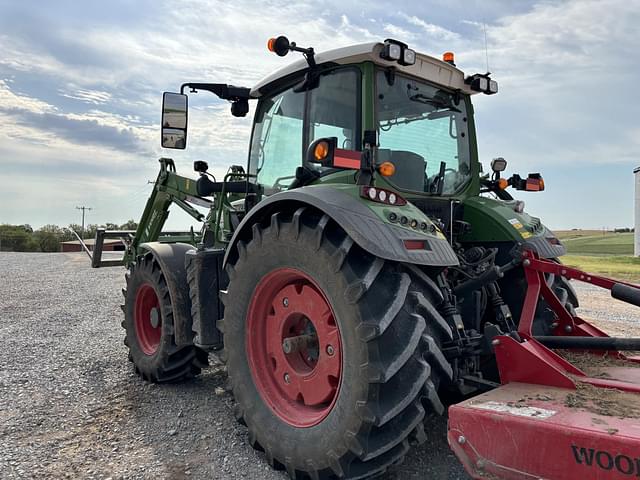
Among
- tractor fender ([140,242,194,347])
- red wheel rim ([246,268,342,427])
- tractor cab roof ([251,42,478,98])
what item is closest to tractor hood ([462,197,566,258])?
tractor cab roof ([251,42,478,98])

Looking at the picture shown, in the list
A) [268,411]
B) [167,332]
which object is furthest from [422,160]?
[167,332]

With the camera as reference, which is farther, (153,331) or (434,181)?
(153,331)

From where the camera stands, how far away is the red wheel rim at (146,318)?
16.1 ft

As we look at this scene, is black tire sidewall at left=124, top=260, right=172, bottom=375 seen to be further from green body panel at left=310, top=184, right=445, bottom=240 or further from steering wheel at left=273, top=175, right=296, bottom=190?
green body panel at left=310, top=184, right=445, bottom=240

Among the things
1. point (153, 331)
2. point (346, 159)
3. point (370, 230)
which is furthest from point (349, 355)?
point (153, 331)

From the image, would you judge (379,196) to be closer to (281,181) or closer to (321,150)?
(321,150)

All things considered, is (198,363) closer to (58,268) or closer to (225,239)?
(225,239)

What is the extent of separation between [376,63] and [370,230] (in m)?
1.36

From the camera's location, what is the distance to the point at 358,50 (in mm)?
3191

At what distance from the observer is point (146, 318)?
5.04 metres

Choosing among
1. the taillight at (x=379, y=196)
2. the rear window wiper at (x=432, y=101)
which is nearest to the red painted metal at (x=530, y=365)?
the taillight at (x=379, y=196)

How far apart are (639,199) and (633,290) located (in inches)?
1101

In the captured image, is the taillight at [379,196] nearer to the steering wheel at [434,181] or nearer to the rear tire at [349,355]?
the rear tire at [349,355]

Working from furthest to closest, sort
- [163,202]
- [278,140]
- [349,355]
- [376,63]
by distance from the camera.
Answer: [163,202]
[278,140]
[376,63]
[349,355]
